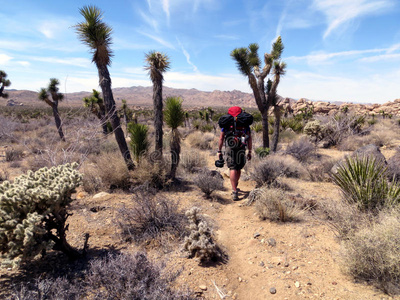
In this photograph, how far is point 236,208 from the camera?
199 inches

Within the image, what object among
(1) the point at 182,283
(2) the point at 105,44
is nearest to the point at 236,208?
(1) the point at 182,283

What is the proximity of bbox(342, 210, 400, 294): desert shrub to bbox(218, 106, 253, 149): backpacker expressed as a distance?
299 cm

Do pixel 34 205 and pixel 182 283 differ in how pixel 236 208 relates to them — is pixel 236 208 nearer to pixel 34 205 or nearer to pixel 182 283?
pixel 182 283

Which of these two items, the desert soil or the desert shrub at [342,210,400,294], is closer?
the desert shrub at [342,210,400,294]

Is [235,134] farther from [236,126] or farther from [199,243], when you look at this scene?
[199,243]

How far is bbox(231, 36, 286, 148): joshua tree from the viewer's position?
9844mm

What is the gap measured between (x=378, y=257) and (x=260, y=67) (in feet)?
31.2

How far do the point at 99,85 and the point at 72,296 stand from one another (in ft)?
19.0

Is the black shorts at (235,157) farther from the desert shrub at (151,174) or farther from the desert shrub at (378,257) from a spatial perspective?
the desert shrub at (378,257)

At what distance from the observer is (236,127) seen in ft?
17.2

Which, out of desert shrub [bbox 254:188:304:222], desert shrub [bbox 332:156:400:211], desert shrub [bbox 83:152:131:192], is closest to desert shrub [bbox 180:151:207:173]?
desert shrub [bbox 83:152:131:192]

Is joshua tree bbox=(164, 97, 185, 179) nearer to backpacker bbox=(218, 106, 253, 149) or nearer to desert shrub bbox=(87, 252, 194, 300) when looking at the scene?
backpacker bbox=(218, 106, 253, 149)

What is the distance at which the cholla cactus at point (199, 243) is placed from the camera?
315cm

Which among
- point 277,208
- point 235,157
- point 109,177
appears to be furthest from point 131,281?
point 109,177
